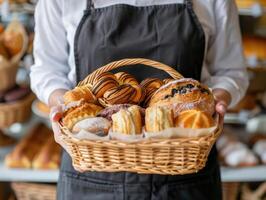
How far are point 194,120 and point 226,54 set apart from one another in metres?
0.38

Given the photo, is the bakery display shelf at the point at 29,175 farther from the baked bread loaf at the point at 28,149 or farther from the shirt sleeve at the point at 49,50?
the shirt sleeve at the point at 49,50

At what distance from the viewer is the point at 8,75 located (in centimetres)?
138

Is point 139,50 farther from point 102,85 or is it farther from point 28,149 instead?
point 28,149

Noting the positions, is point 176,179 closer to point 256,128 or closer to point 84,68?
point 84,68

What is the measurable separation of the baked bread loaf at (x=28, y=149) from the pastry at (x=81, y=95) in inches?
28.2

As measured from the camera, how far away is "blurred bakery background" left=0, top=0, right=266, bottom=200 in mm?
1369

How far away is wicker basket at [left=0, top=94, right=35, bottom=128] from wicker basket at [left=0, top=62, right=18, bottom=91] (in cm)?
6

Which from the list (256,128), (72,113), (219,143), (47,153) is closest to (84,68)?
(72,113)

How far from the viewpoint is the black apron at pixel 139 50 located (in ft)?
2.94

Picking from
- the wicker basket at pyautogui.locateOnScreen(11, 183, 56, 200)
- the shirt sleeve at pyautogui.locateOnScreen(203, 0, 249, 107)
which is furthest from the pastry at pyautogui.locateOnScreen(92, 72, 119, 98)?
the wicker basket at pyautogui.locateOnScreen(11, 183, 56, 200)

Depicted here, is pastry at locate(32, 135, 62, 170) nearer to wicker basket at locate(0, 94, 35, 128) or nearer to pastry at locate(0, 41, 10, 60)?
wicker basket at locate(0, 94, 35, 128)

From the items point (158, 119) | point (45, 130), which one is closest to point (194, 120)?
point (158, 119)

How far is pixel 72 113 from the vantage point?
708 millimetres

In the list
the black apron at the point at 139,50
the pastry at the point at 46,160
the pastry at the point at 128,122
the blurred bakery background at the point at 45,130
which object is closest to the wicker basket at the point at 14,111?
the blurred bakery background at the point at 45,130
